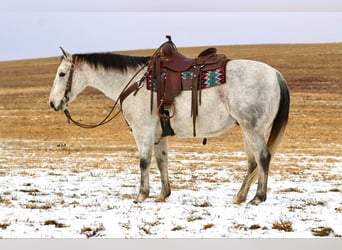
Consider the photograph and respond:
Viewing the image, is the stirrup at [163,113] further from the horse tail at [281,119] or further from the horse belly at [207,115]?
the horse tail at [281,119]

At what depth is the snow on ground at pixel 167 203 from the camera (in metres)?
7.21

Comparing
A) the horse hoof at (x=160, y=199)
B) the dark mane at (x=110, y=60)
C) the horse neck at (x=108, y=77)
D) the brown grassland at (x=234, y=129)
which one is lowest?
the brown grassland at (x=234, y=129)

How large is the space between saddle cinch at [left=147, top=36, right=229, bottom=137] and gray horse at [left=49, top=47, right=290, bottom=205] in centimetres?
11

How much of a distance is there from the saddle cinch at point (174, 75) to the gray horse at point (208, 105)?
106 millimetres

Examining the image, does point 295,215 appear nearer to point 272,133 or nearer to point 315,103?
point 272,133

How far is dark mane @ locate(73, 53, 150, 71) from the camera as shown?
9.61 meters

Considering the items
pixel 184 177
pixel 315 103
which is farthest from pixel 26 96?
pixel 184 177

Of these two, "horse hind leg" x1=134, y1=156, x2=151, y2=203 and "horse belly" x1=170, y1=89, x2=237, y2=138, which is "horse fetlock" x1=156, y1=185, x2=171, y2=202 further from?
"horse belly" x1=170, y1=89, x2=237, y2=138

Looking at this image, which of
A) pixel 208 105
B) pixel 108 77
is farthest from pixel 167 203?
pixel 108 77

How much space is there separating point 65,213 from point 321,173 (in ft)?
27.4

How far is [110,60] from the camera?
9.63 metres

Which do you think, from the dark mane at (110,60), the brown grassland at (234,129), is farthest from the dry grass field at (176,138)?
the dark mane at (110,60)

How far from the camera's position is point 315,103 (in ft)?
117

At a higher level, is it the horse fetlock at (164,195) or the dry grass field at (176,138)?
the horse fetlock at (164,195)
